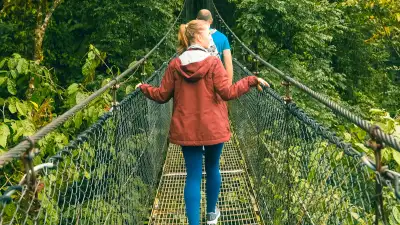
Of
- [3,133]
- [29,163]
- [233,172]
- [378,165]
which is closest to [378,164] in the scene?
[378,165]

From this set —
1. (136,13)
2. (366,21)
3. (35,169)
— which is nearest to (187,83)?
(35,169)

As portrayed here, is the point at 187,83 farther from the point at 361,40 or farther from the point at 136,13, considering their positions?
the point at 361,40

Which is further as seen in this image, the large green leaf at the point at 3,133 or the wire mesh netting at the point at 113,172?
the large green leaf at the point at 3,133

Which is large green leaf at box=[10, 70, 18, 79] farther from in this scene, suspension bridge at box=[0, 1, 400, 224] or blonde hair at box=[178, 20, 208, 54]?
blonde hair at box=[178, 20, 208, 54]

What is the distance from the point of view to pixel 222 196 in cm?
246

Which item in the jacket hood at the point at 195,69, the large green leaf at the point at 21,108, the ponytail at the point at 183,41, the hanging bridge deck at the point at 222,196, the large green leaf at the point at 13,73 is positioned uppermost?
the ponytail at the point at 183,41

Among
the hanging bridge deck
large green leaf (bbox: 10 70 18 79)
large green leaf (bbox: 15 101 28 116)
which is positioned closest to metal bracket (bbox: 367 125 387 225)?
the hanging bridge deck

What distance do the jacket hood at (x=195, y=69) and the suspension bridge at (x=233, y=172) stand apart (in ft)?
0.88

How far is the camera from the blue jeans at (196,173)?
1.66m

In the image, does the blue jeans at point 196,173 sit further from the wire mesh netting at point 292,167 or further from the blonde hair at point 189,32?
the blonde hair at point 189,32

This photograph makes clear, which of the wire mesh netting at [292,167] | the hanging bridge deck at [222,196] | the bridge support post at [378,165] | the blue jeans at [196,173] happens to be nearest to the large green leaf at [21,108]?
the hanging bridge deck at [222,196]

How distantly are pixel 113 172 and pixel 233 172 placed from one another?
1.20 meters

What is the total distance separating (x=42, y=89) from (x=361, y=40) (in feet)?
26.5

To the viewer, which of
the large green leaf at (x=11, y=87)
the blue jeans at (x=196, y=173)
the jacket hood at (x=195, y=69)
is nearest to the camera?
the jacket hood at (x=195, y=69)
